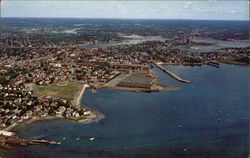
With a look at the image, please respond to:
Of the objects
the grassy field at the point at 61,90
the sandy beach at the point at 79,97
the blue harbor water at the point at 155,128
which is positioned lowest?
the blue harbor water at the point at 155,128

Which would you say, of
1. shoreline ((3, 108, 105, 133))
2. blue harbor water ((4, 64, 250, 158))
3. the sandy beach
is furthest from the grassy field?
shoreline ((3, 108, 105, 133))

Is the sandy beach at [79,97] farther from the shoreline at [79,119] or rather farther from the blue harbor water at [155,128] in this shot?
the shoreline at [79,119]

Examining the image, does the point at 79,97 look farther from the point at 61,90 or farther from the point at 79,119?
the point at 79,119

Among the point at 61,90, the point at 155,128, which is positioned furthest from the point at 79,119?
the point at 61,90

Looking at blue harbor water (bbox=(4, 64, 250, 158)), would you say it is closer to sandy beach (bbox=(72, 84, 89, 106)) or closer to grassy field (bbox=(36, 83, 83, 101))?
sandy beach (bbox=(72, 84, 89, 106))

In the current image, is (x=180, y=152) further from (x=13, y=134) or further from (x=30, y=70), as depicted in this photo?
(x=30, y=70)

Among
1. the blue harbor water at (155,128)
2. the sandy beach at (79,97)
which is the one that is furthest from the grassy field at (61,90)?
the blue harbor water at (155,128)
